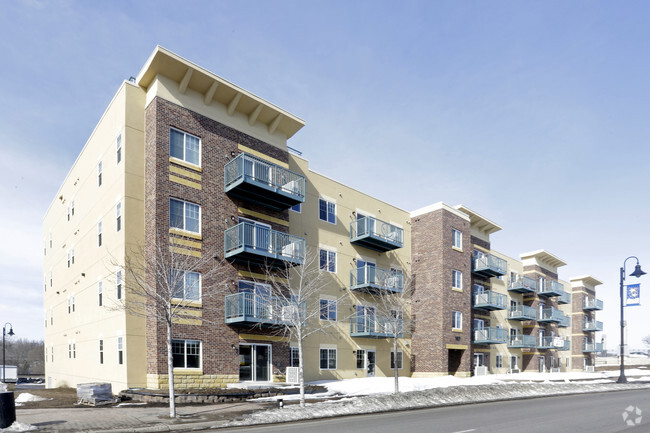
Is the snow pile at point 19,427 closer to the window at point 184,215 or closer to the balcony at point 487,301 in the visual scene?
the window at point 184,215

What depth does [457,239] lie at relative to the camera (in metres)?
37.9

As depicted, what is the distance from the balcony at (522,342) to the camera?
1801 inches

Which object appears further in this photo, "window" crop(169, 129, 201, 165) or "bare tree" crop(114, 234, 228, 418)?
"window" crop(169, 129, 201, 165)

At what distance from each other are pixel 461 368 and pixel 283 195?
22042 mm

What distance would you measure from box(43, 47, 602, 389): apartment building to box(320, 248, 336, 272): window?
12 centimetres

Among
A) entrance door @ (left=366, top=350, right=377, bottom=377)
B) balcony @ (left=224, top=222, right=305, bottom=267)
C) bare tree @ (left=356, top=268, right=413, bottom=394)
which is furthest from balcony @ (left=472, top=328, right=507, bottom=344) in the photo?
balcony @ (left=224, top=222, right=305, bottom=267)

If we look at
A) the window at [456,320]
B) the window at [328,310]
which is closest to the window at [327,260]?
the window at [328,310]

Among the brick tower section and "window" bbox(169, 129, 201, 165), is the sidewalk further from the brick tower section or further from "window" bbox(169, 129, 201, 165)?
the brick tower section

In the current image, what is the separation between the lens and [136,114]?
73.2ft

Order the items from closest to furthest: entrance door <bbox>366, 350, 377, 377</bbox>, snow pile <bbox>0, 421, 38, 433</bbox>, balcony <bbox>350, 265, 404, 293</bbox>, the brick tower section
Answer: snow pile <bbox>0, 421, 38, 433</bbox> < balcony <bbox>350, 265, 404, 293</bbox> < entrance door <bbox>366, 350, 377, 377</bbox> < the brick tower section

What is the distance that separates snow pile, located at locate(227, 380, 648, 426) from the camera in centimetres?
1419

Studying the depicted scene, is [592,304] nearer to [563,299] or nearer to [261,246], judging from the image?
[563,299]

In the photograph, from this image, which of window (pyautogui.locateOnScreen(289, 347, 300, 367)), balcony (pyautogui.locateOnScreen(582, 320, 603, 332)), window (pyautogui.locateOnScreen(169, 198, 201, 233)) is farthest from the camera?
balcony (pyautogui.locateOnScreen(582, 320, 603, 332))

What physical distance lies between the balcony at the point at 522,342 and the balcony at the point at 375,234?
20060mm
